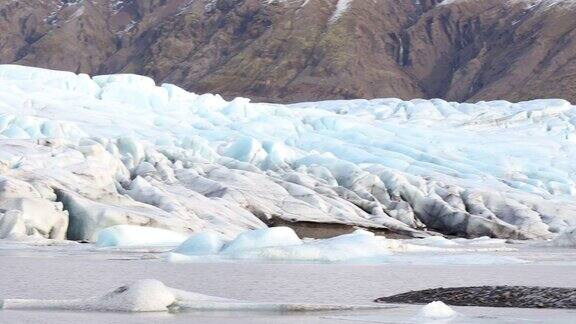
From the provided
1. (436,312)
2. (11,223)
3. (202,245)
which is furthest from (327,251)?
(436,312)

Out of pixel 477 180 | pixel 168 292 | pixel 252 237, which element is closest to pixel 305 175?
pixel 477 180

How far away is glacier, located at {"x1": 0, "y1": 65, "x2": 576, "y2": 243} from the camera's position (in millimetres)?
42719

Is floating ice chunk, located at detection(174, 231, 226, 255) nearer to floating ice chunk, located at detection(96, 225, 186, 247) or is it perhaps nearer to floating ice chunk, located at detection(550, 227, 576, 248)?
floating ice chunk, located at detection(96, 225, 186, 247)

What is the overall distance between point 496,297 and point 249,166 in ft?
134

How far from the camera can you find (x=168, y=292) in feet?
51.4

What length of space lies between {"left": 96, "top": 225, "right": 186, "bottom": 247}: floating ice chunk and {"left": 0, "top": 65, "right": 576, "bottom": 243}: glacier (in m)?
2.70

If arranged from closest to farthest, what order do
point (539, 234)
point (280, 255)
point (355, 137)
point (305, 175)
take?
point (280, 255)
point (539, 234)
point (305, 175)
point (355, 137)

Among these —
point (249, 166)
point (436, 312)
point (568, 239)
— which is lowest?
point (568, 239)

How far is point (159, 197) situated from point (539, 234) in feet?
65.7

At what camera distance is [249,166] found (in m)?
57.8

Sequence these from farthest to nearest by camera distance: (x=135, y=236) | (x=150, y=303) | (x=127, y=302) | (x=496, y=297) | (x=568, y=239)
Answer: (x=568, y=239) < (x=135, y=236) < (x=496, y=297) < (x=127, y=302) < (x=150, y=303)

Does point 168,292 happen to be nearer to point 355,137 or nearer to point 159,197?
point 159,197

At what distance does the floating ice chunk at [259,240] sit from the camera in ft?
99.0

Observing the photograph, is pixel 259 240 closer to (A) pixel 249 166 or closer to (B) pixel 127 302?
(B) pixel 127 302
